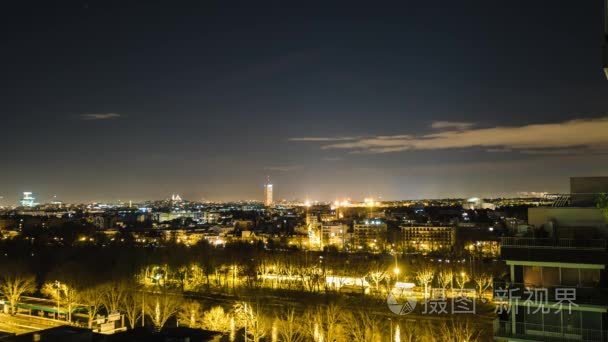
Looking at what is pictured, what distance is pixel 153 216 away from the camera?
101500mm

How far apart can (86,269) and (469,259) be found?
2271 cm

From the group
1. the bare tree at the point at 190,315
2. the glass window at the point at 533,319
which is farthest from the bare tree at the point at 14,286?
the glass window at the point at 533,319

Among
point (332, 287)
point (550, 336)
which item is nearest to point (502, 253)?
point (550, 336)

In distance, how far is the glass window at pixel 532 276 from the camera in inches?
294

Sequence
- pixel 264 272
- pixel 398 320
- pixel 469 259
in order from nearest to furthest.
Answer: pixel 398 320 → pixel 264 272 → pixel 469 259

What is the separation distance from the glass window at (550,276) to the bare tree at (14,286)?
18.2 metres

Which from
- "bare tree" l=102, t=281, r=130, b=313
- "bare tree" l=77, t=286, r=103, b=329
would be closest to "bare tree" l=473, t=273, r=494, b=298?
"bare tree" l=102, t=281, r=130, b=313

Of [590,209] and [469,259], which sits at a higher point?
[590,209]

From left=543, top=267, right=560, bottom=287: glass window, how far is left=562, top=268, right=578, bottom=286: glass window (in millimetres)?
94

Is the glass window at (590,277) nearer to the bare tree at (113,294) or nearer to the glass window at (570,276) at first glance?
the glass window at (570,276)

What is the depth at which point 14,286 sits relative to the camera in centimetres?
1906

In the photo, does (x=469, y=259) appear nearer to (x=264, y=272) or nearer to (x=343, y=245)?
(x=264, y=272)

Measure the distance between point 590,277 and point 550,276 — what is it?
519 millimetres

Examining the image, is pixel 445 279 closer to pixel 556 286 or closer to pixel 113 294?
pixel 113 294
